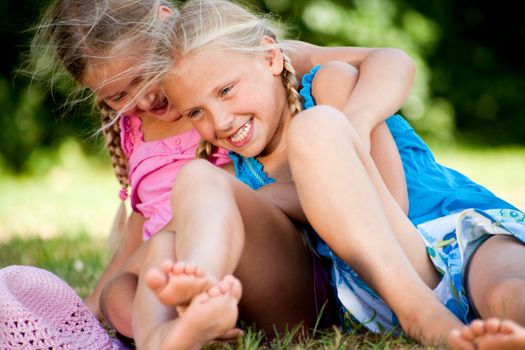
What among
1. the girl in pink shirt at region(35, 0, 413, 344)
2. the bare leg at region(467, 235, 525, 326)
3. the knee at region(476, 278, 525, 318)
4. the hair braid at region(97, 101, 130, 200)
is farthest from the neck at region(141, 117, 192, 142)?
the knee at region(476, 278, 525, 318)

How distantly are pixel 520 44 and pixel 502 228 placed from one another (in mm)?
7203

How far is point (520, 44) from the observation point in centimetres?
874

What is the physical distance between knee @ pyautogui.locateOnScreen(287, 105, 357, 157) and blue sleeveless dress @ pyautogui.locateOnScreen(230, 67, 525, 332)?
35 centimetres

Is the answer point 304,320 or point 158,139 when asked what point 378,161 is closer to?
point 304,320

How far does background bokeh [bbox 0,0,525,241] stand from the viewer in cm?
728

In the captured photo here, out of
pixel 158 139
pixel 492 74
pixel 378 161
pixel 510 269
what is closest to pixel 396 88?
pixel 378 161

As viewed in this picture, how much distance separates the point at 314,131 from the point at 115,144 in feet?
4.35

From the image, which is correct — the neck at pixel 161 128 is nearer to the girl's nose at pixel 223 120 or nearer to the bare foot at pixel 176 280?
the girl's nose at pixel 223 120

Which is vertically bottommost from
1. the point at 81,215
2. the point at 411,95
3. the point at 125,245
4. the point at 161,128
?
the point at 81,215

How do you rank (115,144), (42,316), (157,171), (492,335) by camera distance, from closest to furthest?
(492,335)
(42,316)
(157,171)
(115,144)

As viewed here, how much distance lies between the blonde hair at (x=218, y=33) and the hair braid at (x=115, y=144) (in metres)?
0.55

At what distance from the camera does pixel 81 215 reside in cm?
542

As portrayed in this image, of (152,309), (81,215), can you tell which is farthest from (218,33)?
(81,215)

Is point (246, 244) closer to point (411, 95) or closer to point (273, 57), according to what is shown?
point (273, 57)
